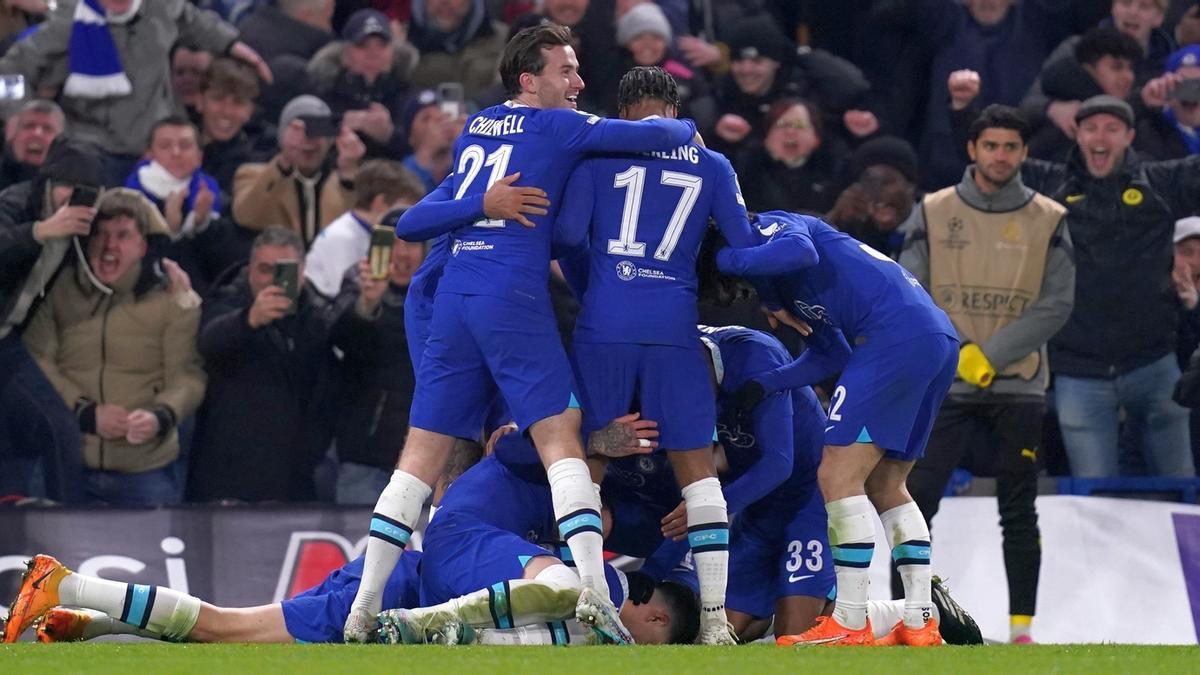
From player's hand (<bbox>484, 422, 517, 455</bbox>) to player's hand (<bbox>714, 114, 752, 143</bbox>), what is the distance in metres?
4.55

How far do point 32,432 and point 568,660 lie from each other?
5413 mm

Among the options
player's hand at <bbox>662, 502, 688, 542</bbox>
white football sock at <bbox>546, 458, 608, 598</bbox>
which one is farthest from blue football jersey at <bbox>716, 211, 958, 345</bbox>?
white football sock at <bbox>546, 458, 608, 598</bbox>

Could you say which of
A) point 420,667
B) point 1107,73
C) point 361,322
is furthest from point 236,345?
point 1107,73

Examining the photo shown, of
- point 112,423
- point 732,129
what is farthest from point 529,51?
point 732,129

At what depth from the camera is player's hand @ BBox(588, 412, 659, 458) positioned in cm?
866

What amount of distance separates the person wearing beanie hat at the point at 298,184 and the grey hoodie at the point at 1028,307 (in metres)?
3.74

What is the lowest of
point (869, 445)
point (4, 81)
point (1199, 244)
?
point (869, 445)

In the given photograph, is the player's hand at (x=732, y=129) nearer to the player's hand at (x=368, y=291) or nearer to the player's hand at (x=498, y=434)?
the player's hand at (x=368, y=291)

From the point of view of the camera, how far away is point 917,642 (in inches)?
341

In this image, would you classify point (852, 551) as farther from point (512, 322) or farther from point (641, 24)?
point (641, 24)

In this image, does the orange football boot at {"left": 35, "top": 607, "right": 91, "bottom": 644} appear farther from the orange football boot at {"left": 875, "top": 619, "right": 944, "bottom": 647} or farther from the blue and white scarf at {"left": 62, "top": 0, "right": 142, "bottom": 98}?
the blue and white scarf at {"left": 62, "top": 0, "right": 142, "bottom": 98}

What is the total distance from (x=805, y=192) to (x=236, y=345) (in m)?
3.96

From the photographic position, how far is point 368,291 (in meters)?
11.6

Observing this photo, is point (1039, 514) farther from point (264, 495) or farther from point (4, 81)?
point (4, 81)
